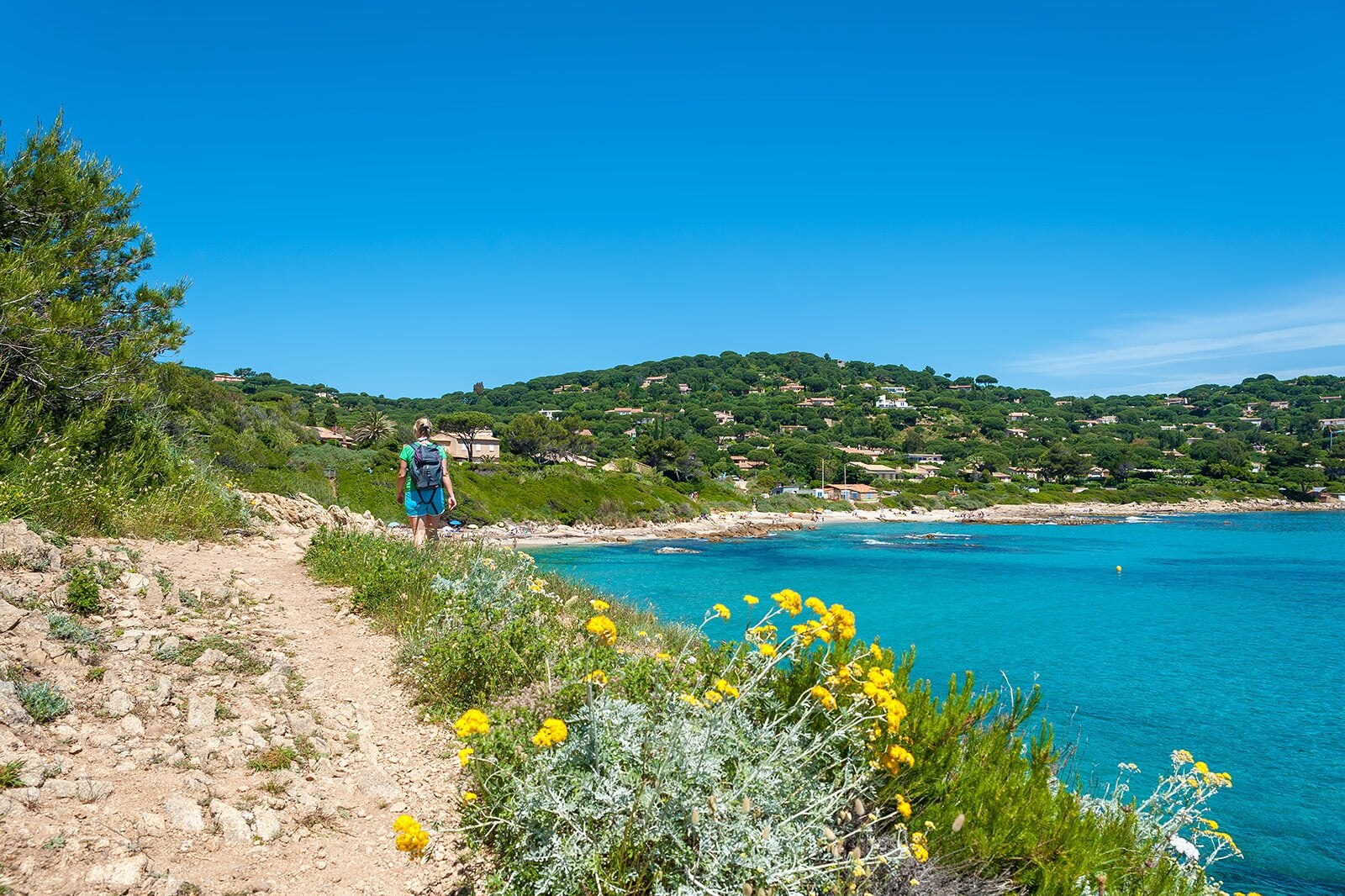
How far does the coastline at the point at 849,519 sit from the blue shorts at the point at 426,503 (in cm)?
3312

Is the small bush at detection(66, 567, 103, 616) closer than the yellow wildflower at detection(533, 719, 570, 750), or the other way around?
the yellow wildflower at detection(533, 719, 570, 750)

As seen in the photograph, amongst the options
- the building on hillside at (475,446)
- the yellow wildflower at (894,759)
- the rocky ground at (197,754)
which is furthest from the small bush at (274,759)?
the building on hillside at (475,446)

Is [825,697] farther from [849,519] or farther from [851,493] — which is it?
[851,493]

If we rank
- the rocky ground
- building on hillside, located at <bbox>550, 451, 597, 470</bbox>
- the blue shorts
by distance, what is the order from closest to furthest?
the rocky ground
the blue shorts
building on hillside, located at <bbox>550, 451, 597, 470</bbox>

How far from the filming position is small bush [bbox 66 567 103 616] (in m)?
5.00

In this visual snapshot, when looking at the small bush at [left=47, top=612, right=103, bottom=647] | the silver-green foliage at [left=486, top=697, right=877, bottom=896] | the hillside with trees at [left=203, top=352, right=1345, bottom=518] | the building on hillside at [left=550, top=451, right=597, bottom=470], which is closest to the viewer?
the silver-green foliage at [left=486, top=697, right=877, bottom=896]

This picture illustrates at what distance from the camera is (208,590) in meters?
6.61

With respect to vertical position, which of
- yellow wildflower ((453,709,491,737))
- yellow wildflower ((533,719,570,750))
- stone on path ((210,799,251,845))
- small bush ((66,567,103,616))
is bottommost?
stone on path ((210,799,251,845))

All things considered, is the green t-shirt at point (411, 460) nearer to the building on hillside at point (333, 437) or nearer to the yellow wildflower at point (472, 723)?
the yellow wildflower at point (472, 723)

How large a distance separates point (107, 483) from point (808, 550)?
4628 centimetres

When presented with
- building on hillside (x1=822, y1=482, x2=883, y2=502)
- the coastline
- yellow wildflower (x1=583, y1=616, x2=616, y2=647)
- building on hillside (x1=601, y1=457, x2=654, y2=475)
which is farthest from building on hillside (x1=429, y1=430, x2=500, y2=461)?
yellow wildflower (x1=583, y1=616, x2=616, y2=647)

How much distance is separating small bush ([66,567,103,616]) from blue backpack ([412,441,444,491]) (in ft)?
14.8

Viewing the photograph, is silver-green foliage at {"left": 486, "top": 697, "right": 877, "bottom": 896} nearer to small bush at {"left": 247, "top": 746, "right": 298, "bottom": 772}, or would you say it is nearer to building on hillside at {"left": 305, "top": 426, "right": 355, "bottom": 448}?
small bush at {"left": 247, "top": 746, "right": 298, "bottom": 772}

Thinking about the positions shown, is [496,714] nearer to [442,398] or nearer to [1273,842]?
[1273,842]
